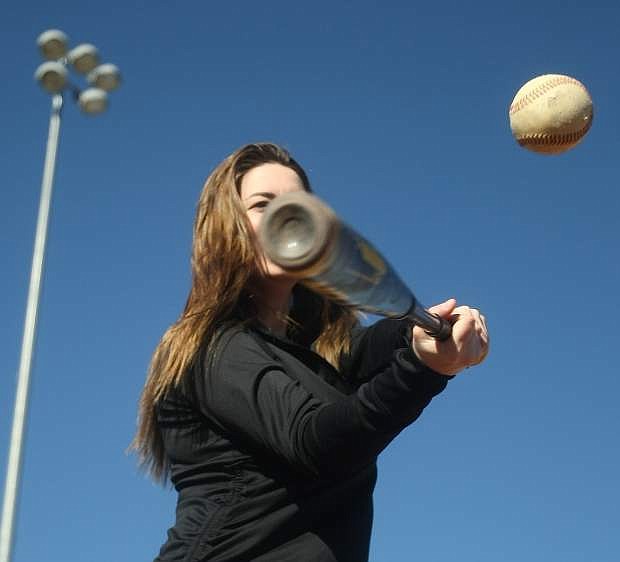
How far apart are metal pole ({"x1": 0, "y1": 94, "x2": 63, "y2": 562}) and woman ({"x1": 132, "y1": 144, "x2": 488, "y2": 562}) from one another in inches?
388

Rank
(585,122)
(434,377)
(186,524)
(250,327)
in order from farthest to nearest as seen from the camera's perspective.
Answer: (585,122)
(250,327)
(186,524)
(434,377)

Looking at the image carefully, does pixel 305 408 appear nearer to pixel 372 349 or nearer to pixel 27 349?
pixel 372 349

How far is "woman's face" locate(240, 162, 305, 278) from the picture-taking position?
3783 millimetres

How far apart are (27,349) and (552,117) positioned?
31.2ft

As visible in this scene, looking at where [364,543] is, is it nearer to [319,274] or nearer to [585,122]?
[319,274]

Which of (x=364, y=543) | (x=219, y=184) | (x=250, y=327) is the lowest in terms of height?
(x=364, y=543)

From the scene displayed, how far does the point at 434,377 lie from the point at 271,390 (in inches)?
19.7

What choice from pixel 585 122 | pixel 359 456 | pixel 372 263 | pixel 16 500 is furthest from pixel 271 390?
pixel 16 500

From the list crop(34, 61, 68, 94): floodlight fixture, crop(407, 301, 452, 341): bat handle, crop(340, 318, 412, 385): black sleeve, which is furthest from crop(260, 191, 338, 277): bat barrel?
crop(34, 61, 68, 94): floodlight fixture

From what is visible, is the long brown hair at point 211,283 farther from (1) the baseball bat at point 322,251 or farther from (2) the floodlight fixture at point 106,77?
(2) the floodlight fixture at point 106,77

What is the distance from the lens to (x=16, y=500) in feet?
43.3

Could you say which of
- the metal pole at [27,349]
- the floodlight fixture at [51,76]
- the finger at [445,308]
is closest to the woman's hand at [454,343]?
the finger at [445,308]

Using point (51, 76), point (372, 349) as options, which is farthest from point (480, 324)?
point (51, 76)

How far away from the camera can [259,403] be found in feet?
10.7
